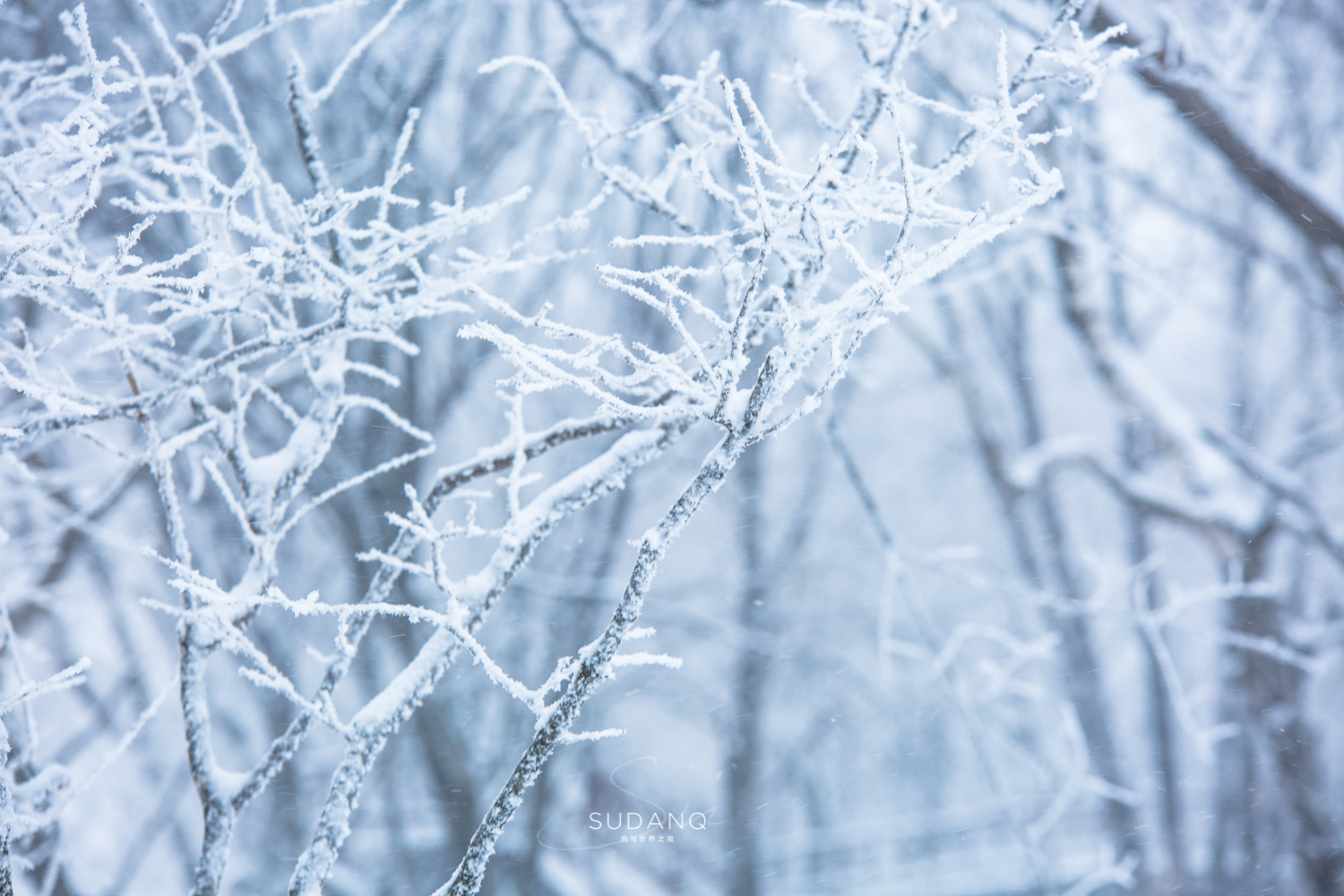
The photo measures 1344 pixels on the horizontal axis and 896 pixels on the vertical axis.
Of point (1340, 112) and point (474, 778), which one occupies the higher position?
point (1340, 112)

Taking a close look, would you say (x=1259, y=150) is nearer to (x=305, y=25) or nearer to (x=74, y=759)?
(x=305, y=25)

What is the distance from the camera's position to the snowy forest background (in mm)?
3873

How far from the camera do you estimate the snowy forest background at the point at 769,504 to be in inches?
152

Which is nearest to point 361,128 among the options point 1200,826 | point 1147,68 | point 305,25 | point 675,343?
point 305,25

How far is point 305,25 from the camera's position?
4.52 meters

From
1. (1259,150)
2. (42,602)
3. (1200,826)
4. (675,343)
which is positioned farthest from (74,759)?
(1200,826)

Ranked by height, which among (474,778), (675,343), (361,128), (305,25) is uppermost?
(305,25)

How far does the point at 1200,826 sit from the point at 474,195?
28.0ft

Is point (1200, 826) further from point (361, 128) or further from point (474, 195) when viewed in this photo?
point (361, 128)

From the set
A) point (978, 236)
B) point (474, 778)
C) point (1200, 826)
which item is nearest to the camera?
point (978, 236)

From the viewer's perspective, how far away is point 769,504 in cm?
621

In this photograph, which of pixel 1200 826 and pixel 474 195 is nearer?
pixel 474 195

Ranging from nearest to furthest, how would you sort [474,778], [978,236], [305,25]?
[978,236], [305,25], [474,778]

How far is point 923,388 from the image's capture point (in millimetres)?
6680
